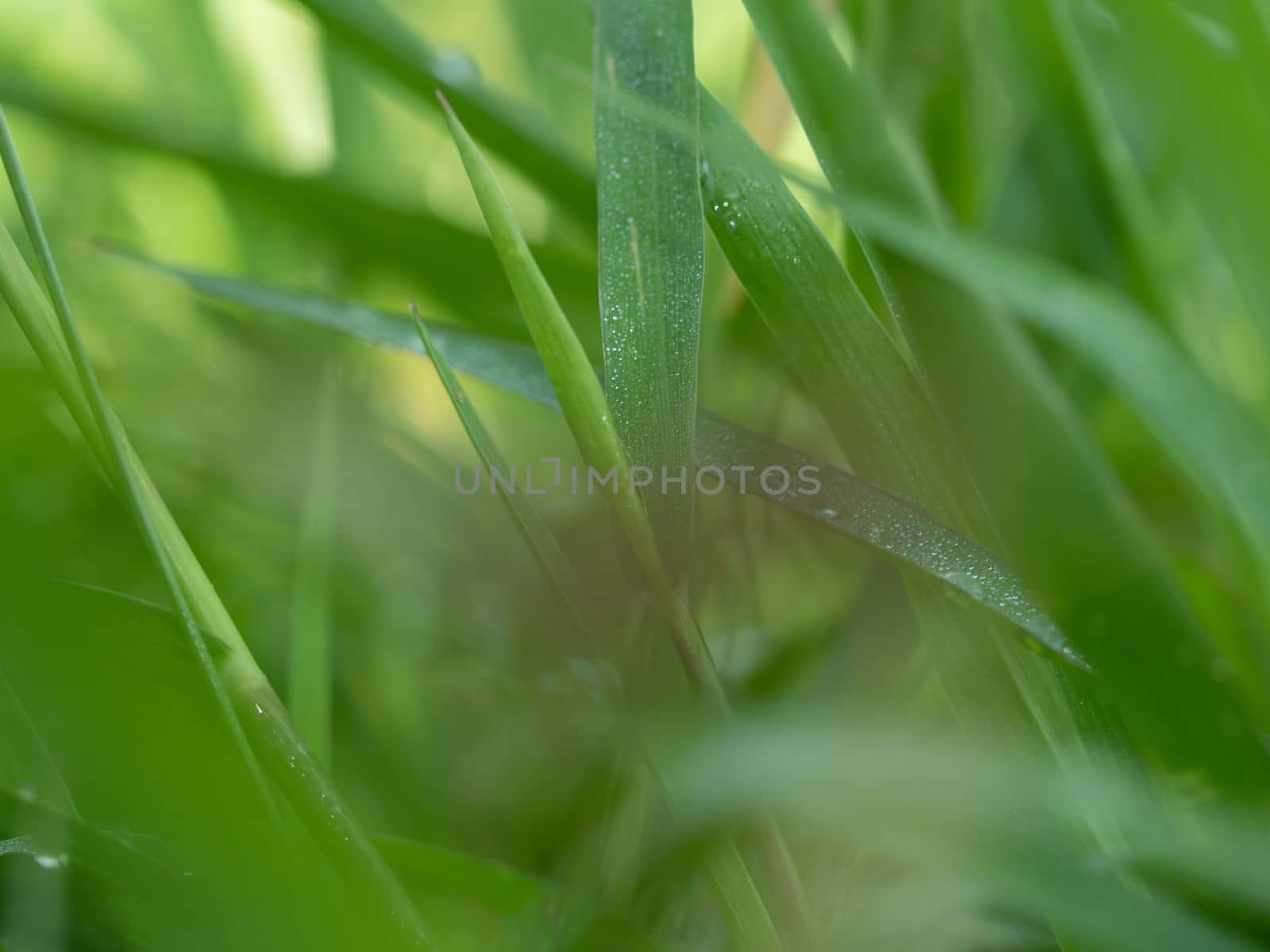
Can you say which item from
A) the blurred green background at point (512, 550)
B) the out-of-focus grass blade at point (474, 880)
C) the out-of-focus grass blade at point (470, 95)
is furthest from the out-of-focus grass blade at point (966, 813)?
the out-of-focus grass blade at point (470, 95)

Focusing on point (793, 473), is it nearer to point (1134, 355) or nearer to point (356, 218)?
point (1134, 355)

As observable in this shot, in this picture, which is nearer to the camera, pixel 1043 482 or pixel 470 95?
pixel 1043 482

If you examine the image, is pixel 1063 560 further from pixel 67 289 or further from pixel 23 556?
pixel 67 289

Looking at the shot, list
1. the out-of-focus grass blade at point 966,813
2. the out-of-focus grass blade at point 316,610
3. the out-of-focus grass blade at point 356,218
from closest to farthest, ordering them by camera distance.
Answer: the out-of-focus grass blade at point 966,813
the out-of-focus grass blade at point 316,610
the out-of-focus grass blade at point 356,218

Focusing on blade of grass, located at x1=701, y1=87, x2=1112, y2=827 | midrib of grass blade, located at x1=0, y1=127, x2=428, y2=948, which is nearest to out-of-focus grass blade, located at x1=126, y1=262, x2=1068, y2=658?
blade of grass, located at x1=701, y1=87, x2=1112, y2=827

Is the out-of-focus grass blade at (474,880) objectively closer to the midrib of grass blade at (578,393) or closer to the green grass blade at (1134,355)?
the midrib of grass blade at (578,393)

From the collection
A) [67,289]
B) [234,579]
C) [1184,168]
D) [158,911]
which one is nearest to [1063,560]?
[1184,168]

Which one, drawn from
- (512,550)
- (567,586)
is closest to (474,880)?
(567,586)
